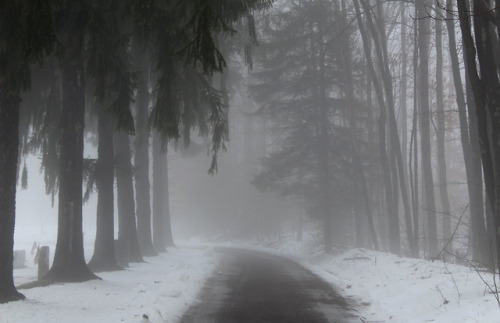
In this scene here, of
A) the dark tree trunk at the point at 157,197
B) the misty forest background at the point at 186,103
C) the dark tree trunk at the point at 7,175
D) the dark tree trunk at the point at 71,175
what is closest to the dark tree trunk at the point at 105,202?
the misty forest background at the point at 186,103

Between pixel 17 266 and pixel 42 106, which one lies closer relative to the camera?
pixel 42 106

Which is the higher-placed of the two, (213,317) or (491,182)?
(491,182)

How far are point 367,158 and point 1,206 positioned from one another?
20288 millimetres

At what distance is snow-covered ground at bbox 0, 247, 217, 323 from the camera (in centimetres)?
762

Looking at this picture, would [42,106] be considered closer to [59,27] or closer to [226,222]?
[59,27]

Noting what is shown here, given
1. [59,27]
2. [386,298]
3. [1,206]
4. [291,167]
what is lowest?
[386,298]

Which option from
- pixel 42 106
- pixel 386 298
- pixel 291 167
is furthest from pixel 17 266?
pixel 386 298

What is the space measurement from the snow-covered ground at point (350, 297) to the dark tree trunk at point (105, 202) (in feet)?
2.92

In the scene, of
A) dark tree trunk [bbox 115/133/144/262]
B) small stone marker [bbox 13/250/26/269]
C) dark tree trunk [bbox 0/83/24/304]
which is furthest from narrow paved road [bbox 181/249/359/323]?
small stone marker [bbox 13/250/26/269]

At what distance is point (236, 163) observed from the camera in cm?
4844

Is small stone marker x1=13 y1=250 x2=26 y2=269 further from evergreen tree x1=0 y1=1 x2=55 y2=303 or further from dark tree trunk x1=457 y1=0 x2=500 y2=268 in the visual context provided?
dark tree trunk x1=457 y1=0 x2=500 y2=268

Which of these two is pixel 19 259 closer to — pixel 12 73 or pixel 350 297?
pixel 350 297

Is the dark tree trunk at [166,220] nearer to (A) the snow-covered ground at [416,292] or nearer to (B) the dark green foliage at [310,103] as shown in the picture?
(B) the dark green foliage at [310,103]

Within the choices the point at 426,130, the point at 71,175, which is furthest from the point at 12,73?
the point at 426,130
